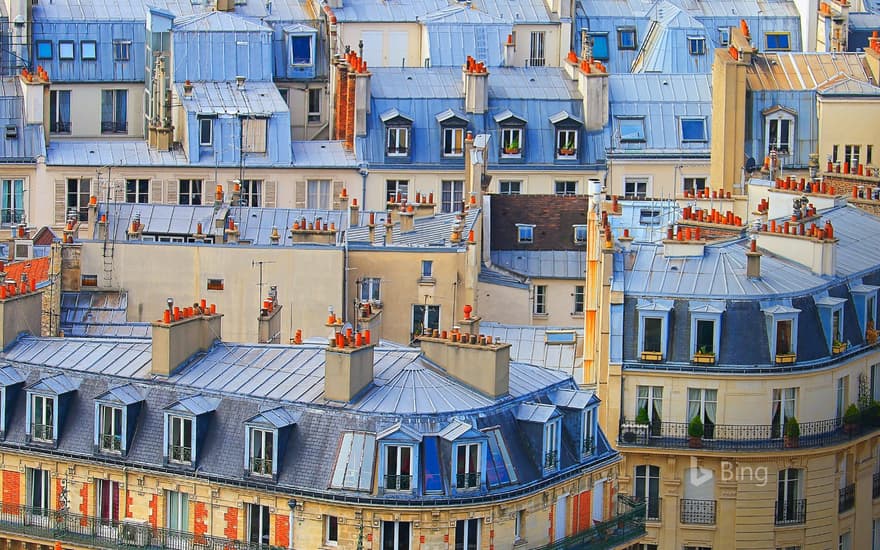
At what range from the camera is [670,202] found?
357ft

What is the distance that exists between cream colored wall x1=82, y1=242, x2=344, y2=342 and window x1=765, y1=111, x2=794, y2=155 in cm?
2543

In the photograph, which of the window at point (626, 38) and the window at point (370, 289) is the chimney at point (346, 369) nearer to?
the window at point (370, 289)

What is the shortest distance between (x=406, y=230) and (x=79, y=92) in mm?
26711

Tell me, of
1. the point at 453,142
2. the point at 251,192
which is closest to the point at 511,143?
the point at 453,142

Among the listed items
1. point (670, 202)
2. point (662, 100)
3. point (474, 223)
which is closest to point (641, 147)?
point (662, 100)

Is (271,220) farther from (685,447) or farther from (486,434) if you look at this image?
(486,434)

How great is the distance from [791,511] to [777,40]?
4615cm

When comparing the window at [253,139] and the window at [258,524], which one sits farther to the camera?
the window at [253,139]

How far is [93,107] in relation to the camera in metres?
127

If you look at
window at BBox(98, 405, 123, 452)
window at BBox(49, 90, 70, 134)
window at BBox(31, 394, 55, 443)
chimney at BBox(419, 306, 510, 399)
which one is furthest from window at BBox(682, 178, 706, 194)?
window at BBox(98, 405, 123, 452)

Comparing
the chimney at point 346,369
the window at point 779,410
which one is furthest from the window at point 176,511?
the window at point 779,410

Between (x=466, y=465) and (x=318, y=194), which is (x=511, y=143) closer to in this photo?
(x=318, y=194)

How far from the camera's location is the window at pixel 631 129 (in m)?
121

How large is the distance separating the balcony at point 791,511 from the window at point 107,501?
18.3 meters
